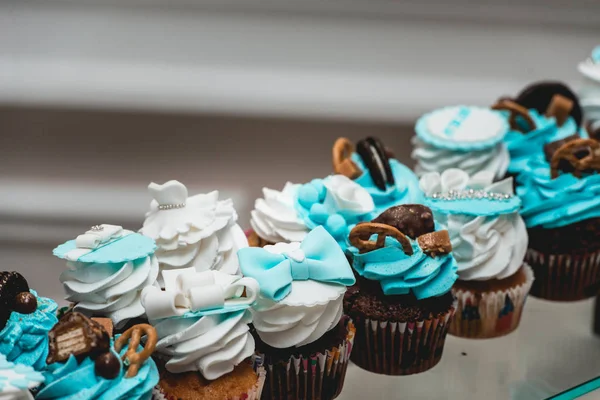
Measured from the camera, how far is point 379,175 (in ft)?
9.30

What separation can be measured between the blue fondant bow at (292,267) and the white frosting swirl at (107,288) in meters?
0.32

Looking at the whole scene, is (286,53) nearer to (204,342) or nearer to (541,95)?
(541,95)

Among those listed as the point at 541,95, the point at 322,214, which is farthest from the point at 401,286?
the point at 541,95

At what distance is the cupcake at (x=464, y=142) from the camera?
3.08 m

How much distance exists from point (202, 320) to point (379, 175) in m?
1.12

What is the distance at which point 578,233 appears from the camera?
2977 mm

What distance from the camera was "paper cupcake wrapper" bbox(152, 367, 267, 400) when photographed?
2.00 m

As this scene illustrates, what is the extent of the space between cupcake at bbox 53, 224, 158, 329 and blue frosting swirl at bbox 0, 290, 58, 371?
153 millimetres

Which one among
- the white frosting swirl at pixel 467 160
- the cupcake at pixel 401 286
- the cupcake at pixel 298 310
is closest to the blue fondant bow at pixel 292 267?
the cupcake at pixel 298 310

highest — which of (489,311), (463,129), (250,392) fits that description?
(463,129)

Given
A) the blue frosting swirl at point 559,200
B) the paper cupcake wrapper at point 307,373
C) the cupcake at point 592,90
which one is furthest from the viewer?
the cupcake at point 592,90

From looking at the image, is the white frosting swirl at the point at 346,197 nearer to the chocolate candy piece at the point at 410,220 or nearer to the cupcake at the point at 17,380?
the chocolate candy piece at the point at 410,220

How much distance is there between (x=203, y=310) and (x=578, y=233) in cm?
172

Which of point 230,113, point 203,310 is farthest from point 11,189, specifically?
point 203,310
